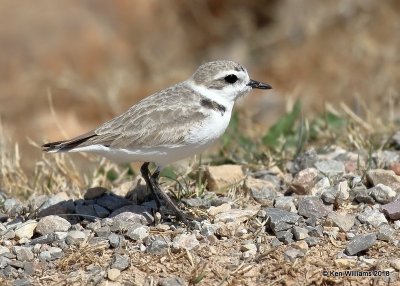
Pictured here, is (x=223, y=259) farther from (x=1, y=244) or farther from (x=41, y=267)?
(x=1, y=244)

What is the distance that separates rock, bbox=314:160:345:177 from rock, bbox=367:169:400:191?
0.31 m

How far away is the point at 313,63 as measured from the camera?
1184 cm

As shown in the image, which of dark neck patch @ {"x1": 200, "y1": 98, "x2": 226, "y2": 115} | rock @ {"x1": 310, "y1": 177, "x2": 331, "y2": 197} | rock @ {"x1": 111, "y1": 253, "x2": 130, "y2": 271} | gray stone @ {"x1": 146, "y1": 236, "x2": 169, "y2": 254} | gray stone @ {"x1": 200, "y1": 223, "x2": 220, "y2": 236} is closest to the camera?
rock @ {"x1": 111, "y1": 253, "x2": 130, "y2": 271}

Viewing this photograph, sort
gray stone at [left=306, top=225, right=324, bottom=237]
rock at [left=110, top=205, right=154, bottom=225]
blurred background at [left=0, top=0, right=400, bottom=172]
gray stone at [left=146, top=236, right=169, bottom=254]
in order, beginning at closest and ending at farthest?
gray stone at [left=146, top=236, right=169, bottom=254] → gray stone at [left=306, top=225, right=324, bottom=237] → rock at [left=110, top=205, right=154, bottom=225] → blurred background at [left=0, top=0, right=400, bottom=172]

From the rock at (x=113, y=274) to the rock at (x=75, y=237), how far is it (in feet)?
1.47

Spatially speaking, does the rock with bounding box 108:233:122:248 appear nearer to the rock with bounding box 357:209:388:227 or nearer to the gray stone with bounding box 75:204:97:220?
the gray stone with bounding box 75:204:97:220

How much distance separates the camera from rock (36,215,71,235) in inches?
209

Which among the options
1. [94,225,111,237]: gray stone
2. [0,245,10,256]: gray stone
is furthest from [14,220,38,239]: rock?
[94,225,111,237]: gray stone

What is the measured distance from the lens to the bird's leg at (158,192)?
5.41 metres

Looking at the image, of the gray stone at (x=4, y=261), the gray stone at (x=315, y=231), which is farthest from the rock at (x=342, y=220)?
the gray stone at (x=4, y=261)

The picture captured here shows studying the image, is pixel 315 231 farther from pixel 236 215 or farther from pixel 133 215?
pixel 133 215

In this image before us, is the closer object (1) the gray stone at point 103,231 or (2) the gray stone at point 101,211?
(1) the gray stone at point 103,231

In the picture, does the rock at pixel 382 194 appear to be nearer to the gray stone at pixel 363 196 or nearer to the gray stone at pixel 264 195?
the gray stone at pixel 363 196

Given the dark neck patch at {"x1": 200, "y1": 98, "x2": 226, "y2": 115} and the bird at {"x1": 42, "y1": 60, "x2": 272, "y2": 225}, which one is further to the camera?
the dark neck patch at {"x1": 200, "y1": 98, "x2": 226, "y2": 115}
